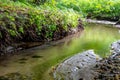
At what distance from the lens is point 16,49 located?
12.9 m

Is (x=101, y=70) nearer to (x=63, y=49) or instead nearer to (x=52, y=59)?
(x=52, y=59)

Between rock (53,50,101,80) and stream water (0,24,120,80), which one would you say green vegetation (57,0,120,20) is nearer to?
stream water (0,24,120,80)

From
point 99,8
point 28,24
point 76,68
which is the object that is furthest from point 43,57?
point 99,8

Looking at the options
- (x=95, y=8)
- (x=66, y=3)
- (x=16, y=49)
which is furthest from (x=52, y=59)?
(x=95, y=8)

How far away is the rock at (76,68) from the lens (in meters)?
8.82

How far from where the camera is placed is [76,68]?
32.2 feet

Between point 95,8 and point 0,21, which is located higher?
point 0,21

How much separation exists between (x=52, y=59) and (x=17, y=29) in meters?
2.45

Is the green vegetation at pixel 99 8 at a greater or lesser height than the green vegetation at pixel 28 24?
lesser

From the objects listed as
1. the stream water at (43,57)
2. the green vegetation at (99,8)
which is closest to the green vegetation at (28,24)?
the stream water at (43,57)

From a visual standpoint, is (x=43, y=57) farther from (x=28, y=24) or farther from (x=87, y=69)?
(x=87, y=69)

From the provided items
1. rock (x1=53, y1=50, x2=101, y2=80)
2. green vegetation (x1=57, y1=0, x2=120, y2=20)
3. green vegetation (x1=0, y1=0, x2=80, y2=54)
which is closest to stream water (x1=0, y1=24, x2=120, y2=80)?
rock (x1=53, y1=50, x2=101, y2=80)

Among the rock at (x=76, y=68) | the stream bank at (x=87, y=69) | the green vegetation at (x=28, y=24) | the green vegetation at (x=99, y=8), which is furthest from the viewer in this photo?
the green vegetation at (x=99, y=8)

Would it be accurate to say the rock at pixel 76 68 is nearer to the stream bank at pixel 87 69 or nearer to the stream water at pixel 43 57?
the stream bank at pixel 87 69
